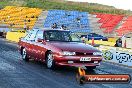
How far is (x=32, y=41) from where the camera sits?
48.4ft

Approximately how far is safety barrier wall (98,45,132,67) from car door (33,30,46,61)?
4.48 meters

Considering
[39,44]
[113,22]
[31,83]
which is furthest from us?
[113,22]

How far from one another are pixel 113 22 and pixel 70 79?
2046 inches

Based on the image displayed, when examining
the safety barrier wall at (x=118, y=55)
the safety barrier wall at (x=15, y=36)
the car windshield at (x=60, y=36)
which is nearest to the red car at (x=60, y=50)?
the car windshield at (x=60, y=36)

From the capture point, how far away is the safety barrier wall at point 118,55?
643 inches

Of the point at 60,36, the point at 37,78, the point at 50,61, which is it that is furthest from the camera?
the point at 60,36

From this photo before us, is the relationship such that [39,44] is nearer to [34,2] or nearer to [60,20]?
[60,20]

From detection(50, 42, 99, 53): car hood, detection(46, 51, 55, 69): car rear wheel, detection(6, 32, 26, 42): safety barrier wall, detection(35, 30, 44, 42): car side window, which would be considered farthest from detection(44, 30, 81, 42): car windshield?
detection(6, 32, 26, 42): safety barrier wall

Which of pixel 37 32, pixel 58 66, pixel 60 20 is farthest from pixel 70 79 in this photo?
pixel 60 20

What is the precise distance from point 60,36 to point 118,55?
14.6 feet

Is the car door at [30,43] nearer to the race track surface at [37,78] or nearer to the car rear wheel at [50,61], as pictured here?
the race track surface at [37,78]

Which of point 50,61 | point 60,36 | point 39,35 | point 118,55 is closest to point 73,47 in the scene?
point 50,61

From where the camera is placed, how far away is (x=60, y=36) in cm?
1381

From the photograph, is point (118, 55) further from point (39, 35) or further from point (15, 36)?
point (15, 36)
